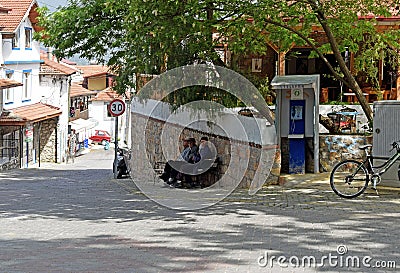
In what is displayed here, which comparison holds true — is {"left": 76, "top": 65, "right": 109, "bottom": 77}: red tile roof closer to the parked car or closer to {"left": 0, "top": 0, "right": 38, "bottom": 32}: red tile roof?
the parked car

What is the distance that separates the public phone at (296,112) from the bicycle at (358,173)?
401 cm

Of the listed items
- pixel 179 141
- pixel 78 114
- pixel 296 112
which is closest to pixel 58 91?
pixel 78 114

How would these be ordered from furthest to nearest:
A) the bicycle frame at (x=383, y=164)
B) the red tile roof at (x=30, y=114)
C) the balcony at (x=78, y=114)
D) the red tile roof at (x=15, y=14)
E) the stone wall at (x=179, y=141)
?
1. the balcony at (x=78, y=114)
2. the red tile roof at (x=15, y=14)
3. the red tile roof at (x=30, y=114)
4. the stone wall at (x=179, y=141)
5. the bicycle frame at (x=383, y=164)

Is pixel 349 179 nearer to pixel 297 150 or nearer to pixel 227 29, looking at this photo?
pixel 297 150

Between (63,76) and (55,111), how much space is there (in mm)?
4476

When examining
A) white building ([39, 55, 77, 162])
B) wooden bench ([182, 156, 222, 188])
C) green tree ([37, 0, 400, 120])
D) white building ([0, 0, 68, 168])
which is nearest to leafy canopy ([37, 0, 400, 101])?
green tree ([37, 0, 400, 120])

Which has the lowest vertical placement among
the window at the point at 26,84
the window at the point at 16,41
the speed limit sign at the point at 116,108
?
the speed limit sign at the point at 116,108

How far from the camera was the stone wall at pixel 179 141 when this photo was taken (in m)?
15.8

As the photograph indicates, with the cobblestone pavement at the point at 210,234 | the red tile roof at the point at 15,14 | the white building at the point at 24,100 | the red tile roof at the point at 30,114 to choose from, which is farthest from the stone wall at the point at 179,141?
the red tile roof at the point at 15,14

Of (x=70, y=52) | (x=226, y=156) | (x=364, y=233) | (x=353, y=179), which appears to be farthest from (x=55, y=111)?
(x=364, y=233)

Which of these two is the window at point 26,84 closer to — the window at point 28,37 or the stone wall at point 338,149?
the window at point 28,37

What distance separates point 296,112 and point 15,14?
25.2 metres

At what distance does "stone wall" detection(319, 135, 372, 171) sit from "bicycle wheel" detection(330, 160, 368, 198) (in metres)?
3.72

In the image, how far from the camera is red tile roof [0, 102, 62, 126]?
35.9 meters
